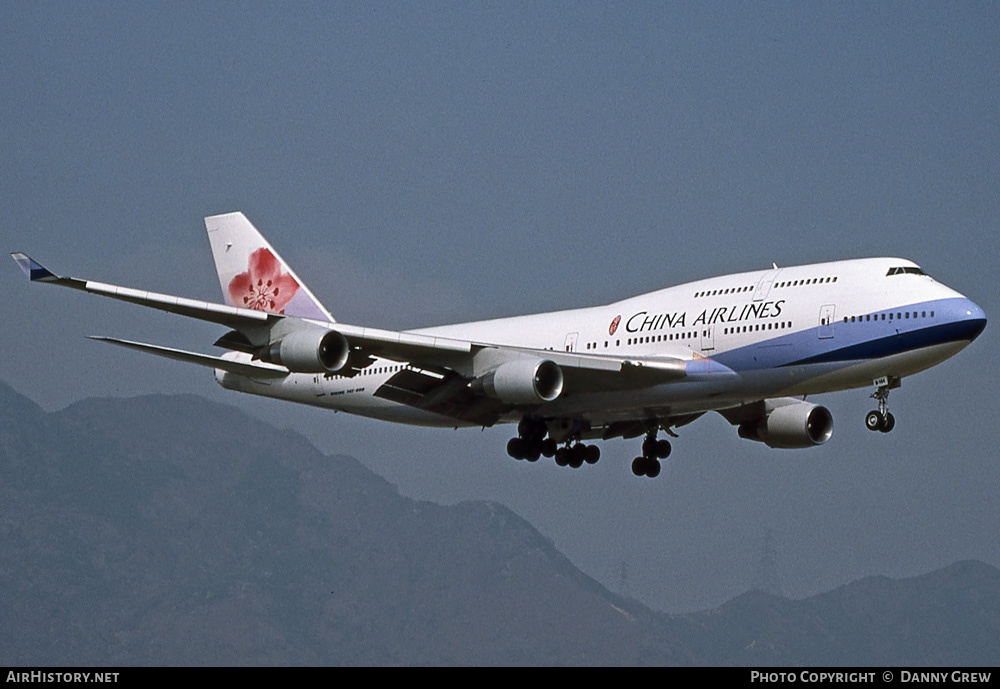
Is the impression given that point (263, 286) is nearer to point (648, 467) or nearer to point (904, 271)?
point (648, 467)

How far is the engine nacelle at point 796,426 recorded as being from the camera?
155ft

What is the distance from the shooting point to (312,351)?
40875 millimetres

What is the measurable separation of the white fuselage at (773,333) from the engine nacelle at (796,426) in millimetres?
4092

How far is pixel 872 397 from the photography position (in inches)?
1607

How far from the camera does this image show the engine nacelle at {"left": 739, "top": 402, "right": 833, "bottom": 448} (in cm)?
4722

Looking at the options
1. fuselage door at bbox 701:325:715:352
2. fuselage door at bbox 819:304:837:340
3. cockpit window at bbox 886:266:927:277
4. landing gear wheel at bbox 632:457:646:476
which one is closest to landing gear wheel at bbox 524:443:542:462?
landing gear wheel at bbox 632:457:646:476

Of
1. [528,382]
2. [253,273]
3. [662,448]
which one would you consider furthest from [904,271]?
[253,273]

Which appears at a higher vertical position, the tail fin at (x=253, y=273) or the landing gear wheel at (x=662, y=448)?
the tail fin at (x=253, y=273)

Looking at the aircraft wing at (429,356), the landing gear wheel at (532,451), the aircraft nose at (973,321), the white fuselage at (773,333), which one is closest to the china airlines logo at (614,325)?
the white fuselage at (773,333)

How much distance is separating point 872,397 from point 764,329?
3.55 m

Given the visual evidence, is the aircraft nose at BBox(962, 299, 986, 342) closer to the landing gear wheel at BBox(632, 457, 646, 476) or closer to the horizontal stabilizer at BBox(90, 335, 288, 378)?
the landing gear wheel at BBox(632, 457, 646, 476)

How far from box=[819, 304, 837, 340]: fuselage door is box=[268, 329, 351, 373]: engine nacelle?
13.1 metres

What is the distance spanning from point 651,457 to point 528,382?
8.57 m

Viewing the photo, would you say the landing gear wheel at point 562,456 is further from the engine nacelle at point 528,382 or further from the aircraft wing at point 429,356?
the engine nacelle at point 528,382
